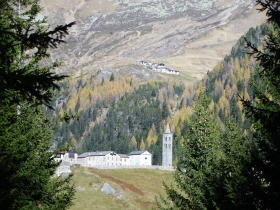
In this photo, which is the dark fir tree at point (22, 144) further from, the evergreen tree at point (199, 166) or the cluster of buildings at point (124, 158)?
the cluster of buildings at point (124, 158)

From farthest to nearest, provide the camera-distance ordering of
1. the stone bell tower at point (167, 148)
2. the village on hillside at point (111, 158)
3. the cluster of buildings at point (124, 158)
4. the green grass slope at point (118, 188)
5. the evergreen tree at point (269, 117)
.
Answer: the village on hillside at point (111, 158) < the cluster of buildings at point (124, 158) < the stone bell tower at point (167, 148) < the green grass slope at point (118, 188) < the evergreen tree at point (269, 117)

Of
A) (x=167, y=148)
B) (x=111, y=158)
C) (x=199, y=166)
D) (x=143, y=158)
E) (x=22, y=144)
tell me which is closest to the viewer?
(x=22, y=144)

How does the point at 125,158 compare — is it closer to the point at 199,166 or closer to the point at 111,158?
the point at 111,158

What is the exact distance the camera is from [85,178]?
331 ft

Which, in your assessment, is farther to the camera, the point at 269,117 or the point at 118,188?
the point at 118,188

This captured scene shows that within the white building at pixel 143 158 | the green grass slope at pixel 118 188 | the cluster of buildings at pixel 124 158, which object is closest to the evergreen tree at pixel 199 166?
the green grass slope at pixel 118 188

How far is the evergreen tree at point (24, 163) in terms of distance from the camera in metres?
17.2

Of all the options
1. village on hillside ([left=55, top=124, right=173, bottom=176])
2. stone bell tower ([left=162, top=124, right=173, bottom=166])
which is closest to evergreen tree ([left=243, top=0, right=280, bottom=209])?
stone bell tower ([left=162, top=124, right=173, bottom=166])

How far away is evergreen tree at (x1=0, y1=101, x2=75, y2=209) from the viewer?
56.4 ft

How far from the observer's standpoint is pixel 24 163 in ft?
64.6

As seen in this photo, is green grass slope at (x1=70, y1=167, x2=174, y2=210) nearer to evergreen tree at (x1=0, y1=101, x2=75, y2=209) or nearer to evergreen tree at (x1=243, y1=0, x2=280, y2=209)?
evergreen tree at (x1=0, y1=101, x2=75, y2=209)

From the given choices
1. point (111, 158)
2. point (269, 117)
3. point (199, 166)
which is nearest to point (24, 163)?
point (199, 166)

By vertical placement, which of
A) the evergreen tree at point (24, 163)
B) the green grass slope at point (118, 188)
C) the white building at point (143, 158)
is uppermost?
the white building at point (143, 158)

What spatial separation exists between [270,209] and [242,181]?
10.4 ft
